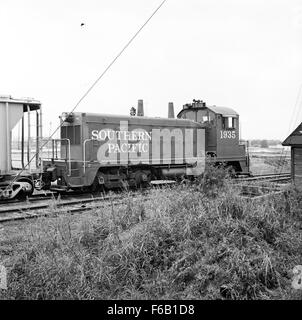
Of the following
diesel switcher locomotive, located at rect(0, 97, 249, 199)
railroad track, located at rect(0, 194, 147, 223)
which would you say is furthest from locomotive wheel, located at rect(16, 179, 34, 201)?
railroad track, located at rect(0, 194, 147, 223)

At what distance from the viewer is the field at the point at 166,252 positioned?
4.27 metres

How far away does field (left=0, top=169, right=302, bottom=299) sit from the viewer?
14.0ft

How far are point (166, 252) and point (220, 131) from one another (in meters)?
12.3

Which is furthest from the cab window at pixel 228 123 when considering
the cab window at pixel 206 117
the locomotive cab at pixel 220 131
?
the cab window at pixel 206 117

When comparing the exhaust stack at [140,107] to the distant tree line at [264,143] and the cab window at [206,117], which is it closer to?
the cab window at [206,117]

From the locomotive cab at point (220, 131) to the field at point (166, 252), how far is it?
33.0 ft

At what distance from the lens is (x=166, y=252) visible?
5.02 metres

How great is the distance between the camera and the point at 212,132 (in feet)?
54.5

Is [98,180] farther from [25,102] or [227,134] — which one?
[227,134]

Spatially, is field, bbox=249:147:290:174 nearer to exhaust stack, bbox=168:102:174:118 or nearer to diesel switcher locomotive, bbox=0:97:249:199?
diesel switcher locomotive, bbox=0:97:249:199

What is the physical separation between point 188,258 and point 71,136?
9341mm

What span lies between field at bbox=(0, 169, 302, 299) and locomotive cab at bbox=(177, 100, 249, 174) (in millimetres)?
10073

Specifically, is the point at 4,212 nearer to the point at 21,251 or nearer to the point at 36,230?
the point at 36,230

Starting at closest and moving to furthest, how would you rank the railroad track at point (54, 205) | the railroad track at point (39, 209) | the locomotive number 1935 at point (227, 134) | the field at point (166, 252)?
the field at point (166, 252), the railroad track at point (54, 205), the railroad track at point (39, 209), the locomotive number 1935 at point (227, 134)
